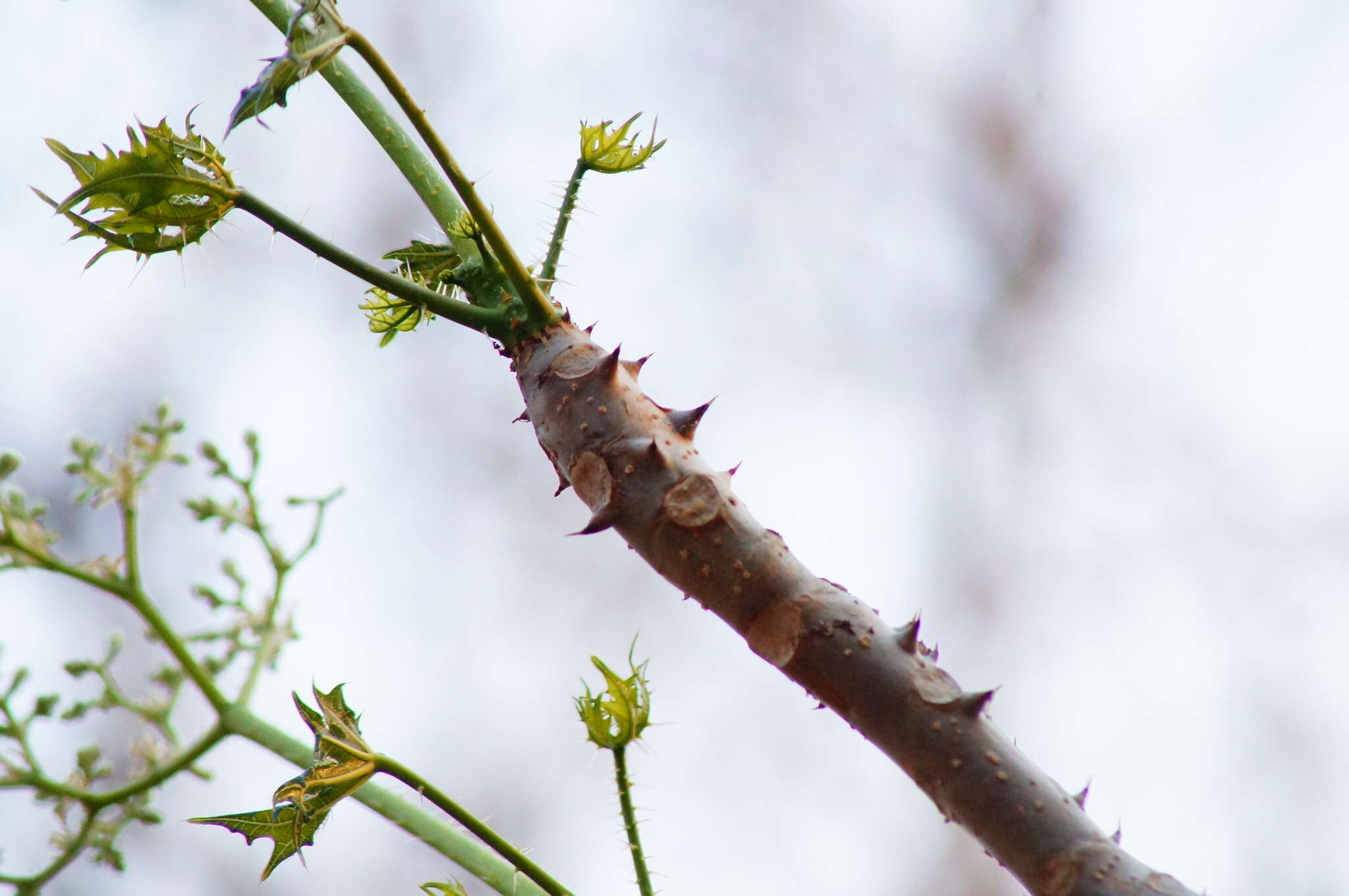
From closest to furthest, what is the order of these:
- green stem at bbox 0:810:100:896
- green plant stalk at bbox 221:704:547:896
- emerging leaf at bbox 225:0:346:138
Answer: emerging leaf at bbox 225:0:346:138 → green plant stalk at bbox 221:704:547:896 → green stem at bbox 0:810:100:896

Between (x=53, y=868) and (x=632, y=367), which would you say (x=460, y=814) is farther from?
(x=53, y=868)

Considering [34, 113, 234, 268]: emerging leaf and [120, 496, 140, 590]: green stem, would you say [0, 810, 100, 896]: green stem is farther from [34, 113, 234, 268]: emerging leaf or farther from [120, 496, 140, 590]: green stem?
[34, 113, 234, 268]: emerging leaf

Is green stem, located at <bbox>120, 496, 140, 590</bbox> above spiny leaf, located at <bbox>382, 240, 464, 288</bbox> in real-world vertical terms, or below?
below

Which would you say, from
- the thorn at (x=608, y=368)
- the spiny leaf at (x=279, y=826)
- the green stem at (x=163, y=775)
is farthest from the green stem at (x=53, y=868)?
the thorn at (x=608, y=368)

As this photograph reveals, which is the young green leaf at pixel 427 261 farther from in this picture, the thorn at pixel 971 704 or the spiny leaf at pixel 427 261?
the thorn at pixel 971 704

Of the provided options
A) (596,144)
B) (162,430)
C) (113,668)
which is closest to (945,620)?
(113,668)

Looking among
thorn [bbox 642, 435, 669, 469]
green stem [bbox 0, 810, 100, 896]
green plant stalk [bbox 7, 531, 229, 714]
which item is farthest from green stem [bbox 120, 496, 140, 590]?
thorn [bbox 642, 435, 669, 469]

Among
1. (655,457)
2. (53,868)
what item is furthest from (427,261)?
A: (53,868)
